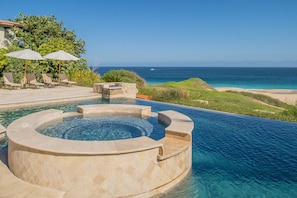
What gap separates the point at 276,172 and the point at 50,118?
7.26 meters

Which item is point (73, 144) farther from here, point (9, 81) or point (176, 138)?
point (9, 81)

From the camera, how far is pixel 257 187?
4730mm

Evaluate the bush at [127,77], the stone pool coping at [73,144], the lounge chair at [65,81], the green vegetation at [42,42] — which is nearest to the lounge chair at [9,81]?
the green vegetation at [42,42]

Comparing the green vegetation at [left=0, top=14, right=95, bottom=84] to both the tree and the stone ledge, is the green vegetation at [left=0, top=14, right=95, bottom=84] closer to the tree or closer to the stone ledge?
the tree

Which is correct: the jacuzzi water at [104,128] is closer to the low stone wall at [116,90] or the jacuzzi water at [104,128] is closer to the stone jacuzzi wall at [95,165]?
the stone jacuzzi wall at [95,165]

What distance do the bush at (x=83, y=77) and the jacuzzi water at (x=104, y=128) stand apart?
10700 millimetres

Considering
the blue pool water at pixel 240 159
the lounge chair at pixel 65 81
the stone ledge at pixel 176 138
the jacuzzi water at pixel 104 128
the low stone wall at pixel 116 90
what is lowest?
the blue pool water at pixel 240 159

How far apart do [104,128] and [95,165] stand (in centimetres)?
379

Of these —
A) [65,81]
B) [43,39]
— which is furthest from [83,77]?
[43,39]

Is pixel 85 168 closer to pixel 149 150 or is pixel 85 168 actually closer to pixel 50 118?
pixel 149 150

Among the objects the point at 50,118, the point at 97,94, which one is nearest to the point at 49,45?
the point at 97,94

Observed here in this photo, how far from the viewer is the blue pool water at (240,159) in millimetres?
4645

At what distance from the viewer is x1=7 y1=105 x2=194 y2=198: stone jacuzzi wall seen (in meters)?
4.00

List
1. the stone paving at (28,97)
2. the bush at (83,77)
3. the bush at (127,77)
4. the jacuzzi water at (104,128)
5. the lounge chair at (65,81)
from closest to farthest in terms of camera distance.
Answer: the jacuzzi water at (104,128), the stone paving at (28,97), the lounge chair at (65,81), the bush at (83,77), the bush at (127,77)
